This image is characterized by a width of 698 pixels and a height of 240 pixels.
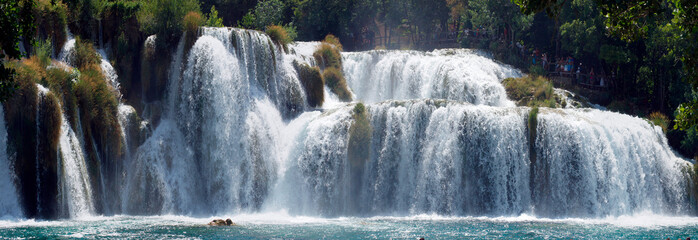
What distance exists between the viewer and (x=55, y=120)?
23766mm

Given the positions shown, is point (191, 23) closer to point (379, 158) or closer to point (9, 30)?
point (379, 158)

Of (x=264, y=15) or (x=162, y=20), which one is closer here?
(x=162, y=20)

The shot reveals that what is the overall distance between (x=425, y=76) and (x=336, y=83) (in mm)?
4291

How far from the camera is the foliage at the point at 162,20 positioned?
98.7 ft

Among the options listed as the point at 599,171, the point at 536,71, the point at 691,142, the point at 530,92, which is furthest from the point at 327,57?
the point at 691,142

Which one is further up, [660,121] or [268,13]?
[268,13]

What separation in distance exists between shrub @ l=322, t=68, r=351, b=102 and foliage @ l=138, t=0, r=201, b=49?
756cm

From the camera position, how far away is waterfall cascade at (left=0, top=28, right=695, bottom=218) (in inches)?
1104

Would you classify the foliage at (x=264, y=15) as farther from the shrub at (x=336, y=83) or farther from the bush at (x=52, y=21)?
the bush at (x=52, y=21)

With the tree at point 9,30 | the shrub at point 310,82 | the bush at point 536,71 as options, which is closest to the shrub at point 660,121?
the bush at point 536,71

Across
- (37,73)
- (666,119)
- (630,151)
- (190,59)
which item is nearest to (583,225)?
(630,151)

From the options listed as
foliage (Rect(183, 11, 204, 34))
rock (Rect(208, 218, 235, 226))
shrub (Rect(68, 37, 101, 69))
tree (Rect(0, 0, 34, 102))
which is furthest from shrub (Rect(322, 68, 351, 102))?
tree (Rect(0, 0, 34, 102))

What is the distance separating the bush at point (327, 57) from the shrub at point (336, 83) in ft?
2.59

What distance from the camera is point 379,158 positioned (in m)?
29.0
